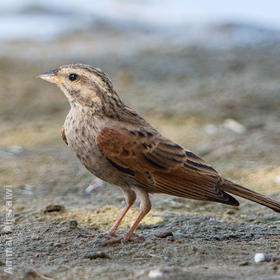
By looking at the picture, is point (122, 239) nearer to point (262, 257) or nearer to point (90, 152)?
point (90, 152)

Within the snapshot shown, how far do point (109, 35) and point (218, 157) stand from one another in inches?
334

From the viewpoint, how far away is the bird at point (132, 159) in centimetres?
464

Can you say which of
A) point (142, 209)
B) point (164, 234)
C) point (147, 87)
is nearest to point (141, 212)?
point (142, 209)

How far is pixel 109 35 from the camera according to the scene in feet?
49.0

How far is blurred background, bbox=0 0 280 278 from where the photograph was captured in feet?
21.9

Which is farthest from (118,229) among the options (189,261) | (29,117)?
(29,117)

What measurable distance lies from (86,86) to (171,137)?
3033 mm

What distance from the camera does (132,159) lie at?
4691 millimetres

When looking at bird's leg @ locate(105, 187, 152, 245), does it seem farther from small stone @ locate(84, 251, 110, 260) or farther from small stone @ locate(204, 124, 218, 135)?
small stone @ locate(204, 124, 218, 135)

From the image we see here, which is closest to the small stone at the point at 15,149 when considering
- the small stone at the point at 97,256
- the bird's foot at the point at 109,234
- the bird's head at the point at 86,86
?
the bird's head at the point at 86,86

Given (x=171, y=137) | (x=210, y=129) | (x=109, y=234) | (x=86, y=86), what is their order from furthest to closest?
(x=210, y=129) < (x=171, y=137) < (x=86, y=86) < (x=109, y=234)

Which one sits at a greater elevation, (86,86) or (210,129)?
(86,86)

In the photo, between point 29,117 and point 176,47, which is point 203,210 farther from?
point 176,47

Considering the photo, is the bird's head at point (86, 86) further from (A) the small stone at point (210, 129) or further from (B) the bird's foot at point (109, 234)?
(A) the small stone at point (210, 129)
